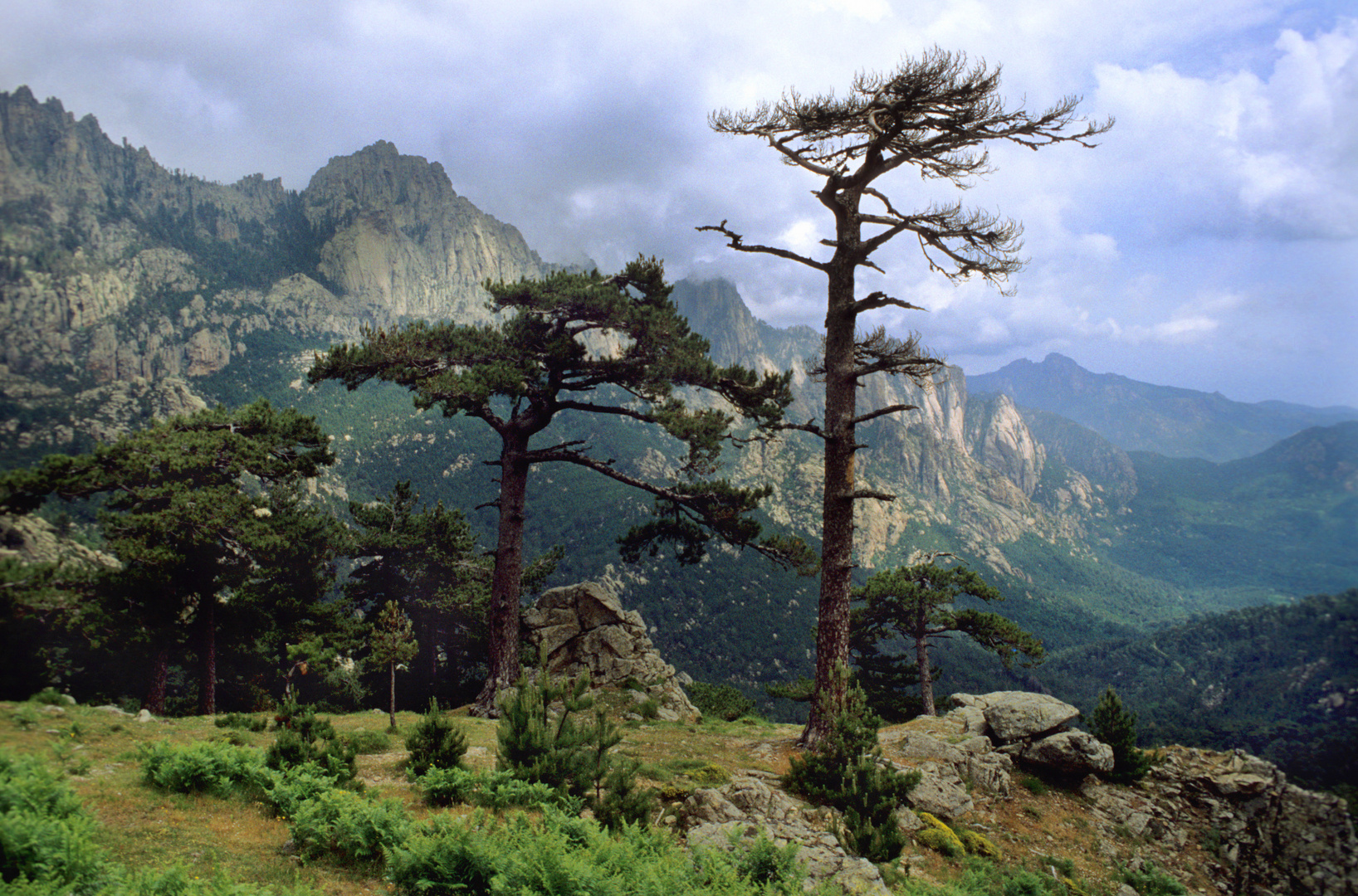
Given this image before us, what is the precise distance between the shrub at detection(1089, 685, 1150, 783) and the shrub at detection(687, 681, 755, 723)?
1297cm

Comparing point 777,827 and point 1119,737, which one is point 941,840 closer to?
point 777,827

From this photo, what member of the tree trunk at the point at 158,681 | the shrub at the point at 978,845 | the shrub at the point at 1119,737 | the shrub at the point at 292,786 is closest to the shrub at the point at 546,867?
the shrub at the point at 292,786

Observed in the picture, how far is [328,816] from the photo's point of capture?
20.6 feet

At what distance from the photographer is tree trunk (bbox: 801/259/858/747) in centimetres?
1172

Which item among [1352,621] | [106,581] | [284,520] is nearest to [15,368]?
[284,520]

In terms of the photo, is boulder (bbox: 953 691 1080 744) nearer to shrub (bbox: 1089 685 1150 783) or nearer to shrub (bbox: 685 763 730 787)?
shrub (bbox: 1089 685 1150 783)

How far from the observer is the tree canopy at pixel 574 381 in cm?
1509

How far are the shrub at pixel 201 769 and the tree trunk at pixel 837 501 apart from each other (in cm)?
930

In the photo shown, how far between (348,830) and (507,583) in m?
11.1

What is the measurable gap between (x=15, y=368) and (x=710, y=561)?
308 ft

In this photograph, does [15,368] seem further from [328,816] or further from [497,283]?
[328,816]

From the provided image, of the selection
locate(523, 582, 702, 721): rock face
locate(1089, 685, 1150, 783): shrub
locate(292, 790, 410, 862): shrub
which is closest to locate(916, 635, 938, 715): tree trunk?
locate(523, 582, 702, 721): rock face

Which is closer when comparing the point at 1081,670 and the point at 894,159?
the point at 894,159

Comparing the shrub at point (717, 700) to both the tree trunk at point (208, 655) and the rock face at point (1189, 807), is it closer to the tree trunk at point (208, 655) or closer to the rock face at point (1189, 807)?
the rock face at point (1189, 807)
